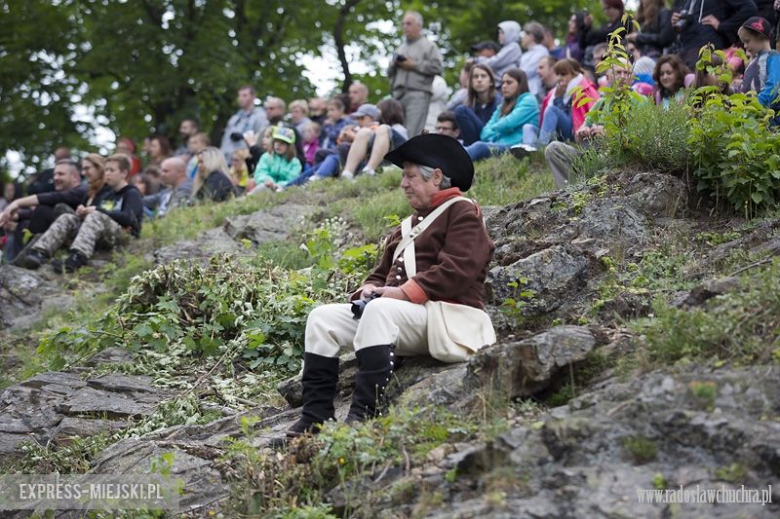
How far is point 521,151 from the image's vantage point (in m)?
12.7

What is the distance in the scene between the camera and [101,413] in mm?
8766

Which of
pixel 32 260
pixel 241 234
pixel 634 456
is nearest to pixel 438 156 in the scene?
pixel 634 456

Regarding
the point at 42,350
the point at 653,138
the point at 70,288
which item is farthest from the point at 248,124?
the point at 653,138

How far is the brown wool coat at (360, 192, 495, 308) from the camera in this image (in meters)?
7.27

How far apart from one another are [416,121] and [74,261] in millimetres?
5296

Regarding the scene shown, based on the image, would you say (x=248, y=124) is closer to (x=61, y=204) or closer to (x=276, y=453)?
(x=61, y=204)

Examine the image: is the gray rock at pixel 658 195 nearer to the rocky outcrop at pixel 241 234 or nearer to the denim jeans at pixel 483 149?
the denim jeans at pixel 483 149

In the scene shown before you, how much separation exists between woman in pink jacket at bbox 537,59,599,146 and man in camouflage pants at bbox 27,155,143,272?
5.67 meters

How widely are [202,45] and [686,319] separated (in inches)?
659

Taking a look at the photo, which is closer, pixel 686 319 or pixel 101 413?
pixel 686 319

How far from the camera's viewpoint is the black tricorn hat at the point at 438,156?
301 inches

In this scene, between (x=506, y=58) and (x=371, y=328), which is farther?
(x=506, y=58)

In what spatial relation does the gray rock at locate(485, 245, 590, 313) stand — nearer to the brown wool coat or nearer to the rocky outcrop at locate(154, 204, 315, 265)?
the brown wool coat

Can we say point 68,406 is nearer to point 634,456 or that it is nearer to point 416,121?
point 634,456
